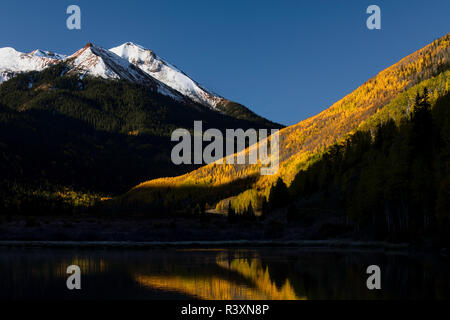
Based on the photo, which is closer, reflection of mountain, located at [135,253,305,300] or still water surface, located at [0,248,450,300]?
reflection of mountain, located at [135,253,305,300]

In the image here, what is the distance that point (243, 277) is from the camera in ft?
124

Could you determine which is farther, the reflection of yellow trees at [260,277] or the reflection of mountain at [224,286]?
the reflection of yellow trees at [260,277]

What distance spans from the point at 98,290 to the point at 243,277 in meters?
11.3

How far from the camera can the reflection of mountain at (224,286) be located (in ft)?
95.2

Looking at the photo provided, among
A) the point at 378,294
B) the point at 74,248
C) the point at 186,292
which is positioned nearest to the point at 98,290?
the point at 186,292

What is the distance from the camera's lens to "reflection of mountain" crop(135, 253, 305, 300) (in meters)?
29.0

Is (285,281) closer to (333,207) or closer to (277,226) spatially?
(277,226)

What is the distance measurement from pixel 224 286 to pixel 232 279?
3.57 meters

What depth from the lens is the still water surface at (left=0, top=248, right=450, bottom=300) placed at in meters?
29.2

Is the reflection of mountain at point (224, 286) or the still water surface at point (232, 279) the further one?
the still water surface at point (232, 279)

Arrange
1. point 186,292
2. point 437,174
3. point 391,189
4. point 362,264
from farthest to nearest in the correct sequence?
point 391,189
point 437,174
point 362,264
point 186,292

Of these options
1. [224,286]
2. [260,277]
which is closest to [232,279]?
[260,277]

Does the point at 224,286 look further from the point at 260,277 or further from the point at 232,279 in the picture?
the point at 260,277

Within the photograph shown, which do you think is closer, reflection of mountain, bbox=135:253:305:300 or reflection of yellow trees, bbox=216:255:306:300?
reflection of mountain, bbox=135:253:305:300
